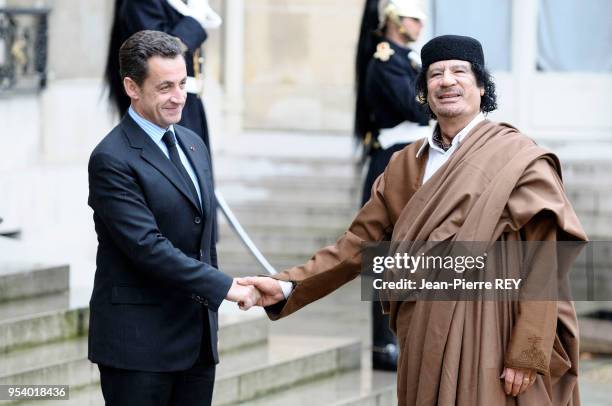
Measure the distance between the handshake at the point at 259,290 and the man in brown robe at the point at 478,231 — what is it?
454mm

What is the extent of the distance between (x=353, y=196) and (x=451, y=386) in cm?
717

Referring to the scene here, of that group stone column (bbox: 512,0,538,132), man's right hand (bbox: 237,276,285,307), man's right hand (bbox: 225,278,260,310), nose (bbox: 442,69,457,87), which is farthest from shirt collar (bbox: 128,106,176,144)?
stone column (bbox: 512,0,538,132)

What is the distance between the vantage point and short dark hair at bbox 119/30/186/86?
3920mm

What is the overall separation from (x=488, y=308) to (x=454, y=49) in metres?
0.85

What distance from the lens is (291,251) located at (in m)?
10.3

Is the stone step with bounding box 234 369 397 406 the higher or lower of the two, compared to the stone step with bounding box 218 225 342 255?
lower

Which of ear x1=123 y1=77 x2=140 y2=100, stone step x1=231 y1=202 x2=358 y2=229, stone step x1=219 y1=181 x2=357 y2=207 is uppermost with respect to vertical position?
ear x1=123 y1=77 x2=140 y2=100

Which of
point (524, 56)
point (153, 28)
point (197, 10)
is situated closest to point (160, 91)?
point (153, 28)

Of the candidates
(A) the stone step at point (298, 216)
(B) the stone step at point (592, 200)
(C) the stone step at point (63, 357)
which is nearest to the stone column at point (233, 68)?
(A) the stone step at point (298, 216)

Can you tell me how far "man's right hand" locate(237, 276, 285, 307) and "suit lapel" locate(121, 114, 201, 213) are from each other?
0.48 meters

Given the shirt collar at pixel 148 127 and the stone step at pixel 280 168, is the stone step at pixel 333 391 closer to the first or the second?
the shirt collar at pixel 148 127

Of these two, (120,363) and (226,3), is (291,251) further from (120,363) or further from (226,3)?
(120,363)

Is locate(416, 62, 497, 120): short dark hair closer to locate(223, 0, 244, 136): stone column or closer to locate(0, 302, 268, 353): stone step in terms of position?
locate(0, 302, 268, 353): stone step

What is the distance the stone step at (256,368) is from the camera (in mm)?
5652
